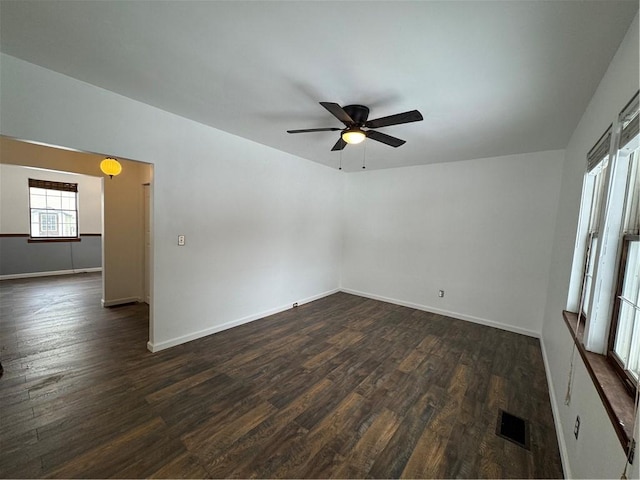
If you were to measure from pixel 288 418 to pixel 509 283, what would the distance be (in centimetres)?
375

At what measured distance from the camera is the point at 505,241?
388 cm

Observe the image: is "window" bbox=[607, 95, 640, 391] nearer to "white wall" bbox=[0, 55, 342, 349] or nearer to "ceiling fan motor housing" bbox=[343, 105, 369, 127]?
"ceiling fan motor housing" bbox=[343, 105, 369, 127]

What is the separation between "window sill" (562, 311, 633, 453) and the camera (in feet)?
3.16

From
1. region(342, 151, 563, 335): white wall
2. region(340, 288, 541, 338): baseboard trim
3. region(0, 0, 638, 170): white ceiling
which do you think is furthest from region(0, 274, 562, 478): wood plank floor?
region(0, 0, 638, 170): white ceiling

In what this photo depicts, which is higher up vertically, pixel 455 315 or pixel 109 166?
pixel 109 166

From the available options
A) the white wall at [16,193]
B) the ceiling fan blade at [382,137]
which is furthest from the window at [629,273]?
the white wall at [16,193]

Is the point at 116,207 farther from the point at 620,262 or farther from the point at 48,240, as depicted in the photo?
the point at 620,262

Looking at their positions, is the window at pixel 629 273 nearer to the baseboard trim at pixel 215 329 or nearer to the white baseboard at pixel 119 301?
the baseboard trim at pixel 215 329

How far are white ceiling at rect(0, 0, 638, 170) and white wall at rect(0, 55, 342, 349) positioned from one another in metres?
0.22

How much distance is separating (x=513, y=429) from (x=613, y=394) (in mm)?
1131

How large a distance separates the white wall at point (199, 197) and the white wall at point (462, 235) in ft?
3.85

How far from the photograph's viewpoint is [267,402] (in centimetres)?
214

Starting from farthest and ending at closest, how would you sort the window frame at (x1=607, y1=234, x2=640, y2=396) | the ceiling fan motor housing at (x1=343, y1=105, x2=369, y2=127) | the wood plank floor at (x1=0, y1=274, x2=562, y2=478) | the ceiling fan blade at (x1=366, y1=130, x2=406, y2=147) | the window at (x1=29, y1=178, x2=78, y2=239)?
the window at (x1=29, y1=178, x2=78, y2=239)
the ceiling fan blade at (x1=366, y1=130, x2=406, y2=147)
the ceiling fan motor housing at (x1=343, y1=105, x2=369, y2=127)
the wood plank floor at (x1=0, y1=274, x2=562, y2=478)
the window frame at (x1=607, y1=234, x2=640, y2=396)

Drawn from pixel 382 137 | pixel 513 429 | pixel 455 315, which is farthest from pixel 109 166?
pixel 455 315
